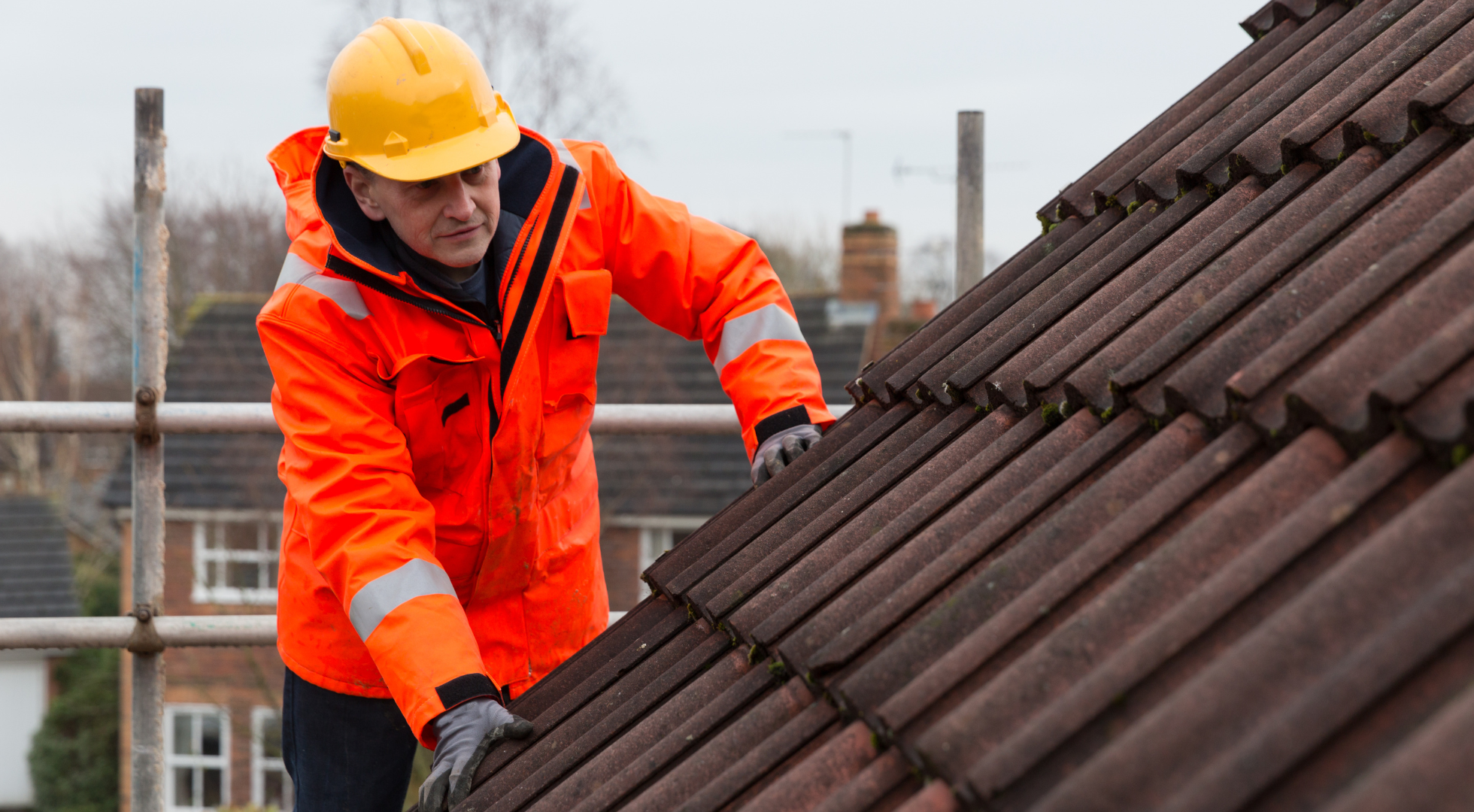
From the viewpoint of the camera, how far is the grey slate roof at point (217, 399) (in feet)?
55.6

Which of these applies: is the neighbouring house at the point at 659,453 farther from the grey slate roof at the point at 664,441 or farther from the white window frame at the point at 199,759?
the white window frame at the point at 199,759

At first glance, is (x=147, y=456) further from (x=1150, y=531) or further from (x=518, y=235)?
(x=1150, y=531)

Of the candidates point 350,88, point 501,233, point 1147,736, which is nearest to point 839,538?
point 1147,736

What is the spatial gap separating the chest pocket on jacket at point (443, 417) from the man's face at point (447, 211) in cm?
24

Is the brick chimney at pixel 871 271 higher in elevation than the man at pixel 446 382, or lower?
higher

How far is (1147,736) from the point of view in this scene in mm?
1175

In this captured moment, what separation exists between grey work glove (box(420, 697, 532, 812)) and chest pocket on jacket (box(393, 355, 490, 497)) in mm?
655

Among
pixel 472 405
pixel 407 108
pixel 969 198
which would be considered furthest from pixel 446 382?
pixel 969 198

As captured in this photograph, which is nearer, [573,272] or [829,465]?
[829,465]

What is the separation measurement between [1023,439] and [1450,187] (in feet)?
2.23

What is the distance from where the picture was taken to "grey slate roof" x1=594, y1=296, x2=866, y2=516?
15.9m

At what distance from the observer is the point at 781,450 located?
2742 millimetres

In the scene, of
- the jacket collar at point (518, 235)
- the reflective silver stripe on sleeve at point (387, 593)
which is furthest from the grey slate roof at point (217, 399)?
the reflective silver stripe on sleeve at point (387, 593)

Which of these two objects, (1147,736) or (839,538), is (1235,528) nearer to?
(1147,736)
